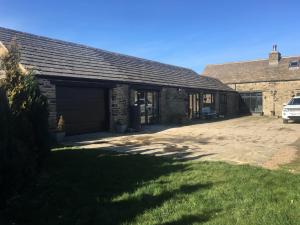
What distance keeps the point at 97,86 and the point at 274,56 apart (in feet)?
83.7

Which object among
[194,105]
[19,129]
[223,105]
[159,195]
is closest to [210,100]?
[223,105]

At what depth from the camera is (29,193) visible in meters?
5.68

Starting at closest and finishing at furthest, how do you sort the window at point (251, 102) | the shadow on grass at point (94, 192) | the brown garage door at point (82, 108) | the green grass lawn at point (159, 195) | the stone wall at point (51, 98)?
1. the green grass lawn at point (159, 195)
2. the shadow on grass at point (94, 192)
3. the stone wall at point (51, 98)
4. the brown garage door at point (82, 108)
5. the window at point (251, 102)

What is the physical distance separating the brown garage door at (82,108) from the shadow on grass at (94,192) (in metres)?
5.78

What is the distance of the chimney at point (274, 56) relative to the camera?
34.5m

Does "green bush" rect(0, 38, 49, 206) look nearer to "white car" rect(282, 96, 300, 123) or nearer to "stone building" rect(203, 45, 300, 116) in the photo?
"white car" rect(282, 96, 300, 123)

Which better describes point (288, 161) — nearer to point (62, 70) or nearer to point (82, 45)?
point (62, 70)

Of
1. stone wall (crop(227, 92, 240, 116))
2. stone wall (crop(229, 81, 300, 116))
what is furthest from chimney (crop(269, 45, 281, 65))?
stone wall (crop(227, 92, 240, 116))

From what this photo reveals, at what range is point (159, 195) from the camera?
5414 mm

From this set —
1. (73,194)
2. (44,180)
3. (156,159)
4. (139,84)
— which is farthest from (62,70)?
(73,194)

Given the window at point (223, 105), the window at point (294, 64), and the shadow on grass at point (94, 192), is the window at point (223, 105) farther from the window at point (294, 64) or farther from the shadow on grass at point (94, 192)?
the shadow on grass at point (94, 192)

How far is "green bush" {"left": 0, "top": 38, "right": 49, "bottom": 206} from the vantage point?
5.04 metres

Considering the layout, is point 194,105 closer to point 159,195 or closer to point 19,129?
point 19,129

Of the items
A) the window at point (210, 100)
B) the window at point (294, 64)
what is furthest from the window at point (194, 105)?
the window at point (294, 64)
